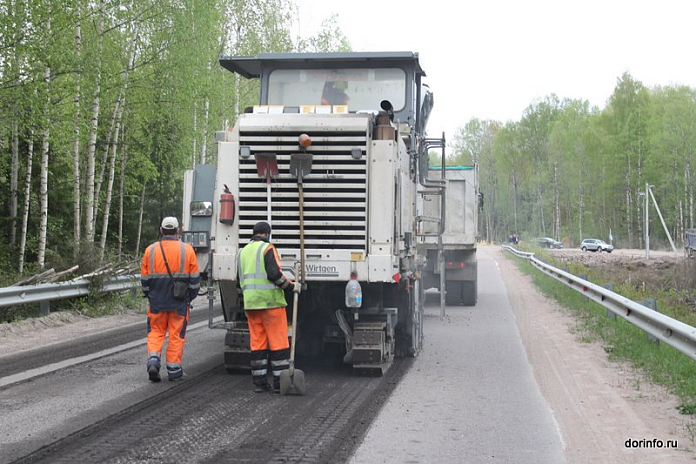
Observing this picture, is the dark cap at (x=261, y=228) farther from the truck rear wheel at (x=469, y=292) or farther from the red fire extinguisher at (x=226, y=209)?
the truck rear wheel at (x=469, y=292)

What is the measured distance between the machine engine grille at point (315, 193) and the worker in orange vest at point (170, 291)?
66cm

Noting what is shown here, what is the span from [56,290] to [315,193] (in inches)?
271

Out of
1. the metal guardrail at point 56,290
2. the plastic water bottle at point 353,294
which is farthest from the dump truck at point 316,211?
the metal guardrail at point 56,290

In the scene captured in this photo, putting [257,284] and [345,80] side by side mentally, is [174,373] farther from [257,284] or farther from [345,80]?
[345,80]

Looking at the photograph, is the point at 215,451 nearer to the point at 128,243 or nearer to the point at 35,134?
the point at 35,134

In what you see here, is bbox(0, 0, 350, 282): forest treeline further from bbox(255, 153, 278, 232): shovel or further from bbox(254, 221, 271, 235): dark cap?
bbox(254, 221, 271, 235): dark cap

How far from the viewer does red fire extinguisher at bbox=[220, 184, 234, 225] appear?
28.5 ft

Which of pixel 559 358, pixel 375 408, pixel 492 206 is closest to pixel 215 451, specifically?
pixel 375 408

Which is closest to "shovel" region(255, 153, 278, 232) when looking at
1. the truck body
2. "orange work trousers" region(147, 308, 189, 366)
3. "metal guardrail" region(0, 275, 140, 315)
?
"orange work trousers" region(147, 308, 189, 366)

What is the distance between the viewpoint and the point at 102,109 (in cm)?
2316

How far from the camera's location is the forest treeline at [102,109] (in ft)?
48.5

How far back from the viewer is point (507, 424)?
21.7ft

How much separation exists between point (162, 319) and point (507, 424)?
12.5 ft

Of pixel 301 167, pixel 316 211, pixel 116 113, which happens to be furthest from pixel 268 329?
pixel 116 113
